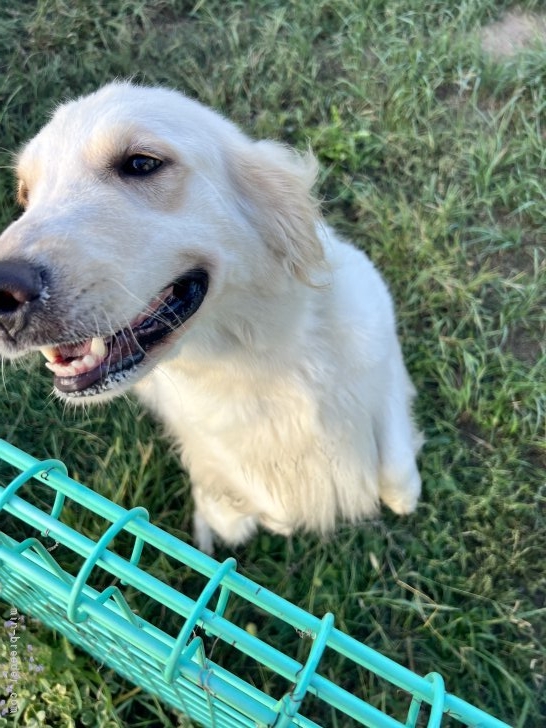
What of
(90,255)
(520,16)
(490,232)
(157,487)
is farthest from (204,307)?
(520,16)

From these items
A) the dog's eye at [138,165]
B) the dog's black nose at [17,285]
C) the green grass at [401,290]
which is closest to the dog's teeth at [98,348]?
the dog's black nose at [17,285]

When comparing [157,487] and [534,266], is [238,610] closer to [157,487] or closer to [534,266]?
[157,487]

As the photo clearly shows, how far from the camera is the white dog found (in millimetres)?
1324

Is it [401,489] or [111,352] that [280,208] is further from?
[401,489]

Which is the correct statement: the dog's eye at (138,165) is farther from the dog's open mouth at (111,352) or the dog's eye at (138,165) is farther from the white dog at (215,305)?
the dog's open mouth at (111,352)

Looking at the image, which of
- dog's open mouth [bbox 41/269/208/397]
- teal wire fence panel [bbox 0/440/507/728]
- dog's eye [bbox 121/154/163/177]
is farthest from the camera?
dog's eye [bbox 121/154/163/177]

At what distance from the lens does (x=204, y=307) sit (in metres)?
1.58

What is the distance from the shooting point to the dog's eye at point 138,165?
1543 millimetres

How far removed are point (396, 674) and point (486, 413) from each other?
5.85 ft

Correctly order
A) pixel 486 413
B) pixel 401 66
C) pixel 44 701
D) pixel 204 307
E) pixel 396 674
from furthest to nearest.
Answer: pixel 401 66 < pixel 486 413 < pixel 44 701 < pixel 204 307 < pixel 396 674

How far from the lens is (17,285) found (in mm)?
1232

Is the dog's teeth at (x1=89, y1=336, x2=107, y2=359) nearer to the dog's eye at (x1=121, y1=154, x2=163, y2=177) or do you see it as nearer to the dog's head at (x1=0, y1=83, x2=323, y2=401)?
the dog's head at (x1=0, y1=83, x2=323, y2=401)

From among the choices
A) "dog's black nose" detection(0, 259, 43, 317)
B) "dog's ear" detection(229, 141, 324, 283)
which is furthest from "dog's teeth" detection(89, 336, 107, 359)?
"dog's ear" detection(229, 141, 324, 283)

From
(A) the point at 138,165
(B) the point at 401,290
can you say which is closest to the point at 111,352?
(A) the point at 138,165
